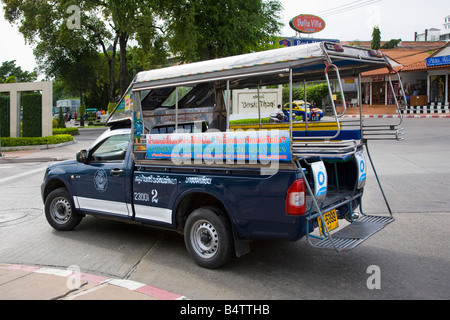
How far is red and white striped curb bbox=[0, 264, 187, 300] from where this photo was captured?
14.1ft

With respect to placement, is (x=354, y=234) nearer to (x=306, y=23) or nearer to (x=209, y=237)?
(x=209, y=237)

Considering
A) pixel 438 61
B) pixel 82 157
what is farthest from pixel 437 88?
pixel 82 157

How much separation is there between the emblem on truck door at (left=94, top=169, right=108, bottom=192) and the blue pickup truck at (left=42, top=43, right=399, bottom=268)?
0.02 meters

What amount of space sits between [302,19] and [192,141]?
3764 centimetres

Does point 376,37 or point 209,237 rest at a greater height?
point 376,37

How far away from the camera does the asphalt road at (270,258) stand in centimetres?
441

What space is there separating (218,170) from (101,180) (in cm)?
212

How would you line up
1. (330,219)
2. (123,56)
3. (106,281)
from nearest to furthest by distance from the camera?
(106,281) → (330,219) → (123,56)

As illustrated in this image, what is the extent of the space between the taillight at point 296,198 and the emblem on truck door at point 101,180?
2929mm

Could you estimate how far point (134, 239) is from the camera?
6.40 m

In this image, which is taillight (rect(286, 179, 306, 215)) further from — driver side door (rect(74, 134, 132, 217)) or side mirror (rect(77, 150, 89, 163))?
side mirror (rect(77, 150, 89, 163))

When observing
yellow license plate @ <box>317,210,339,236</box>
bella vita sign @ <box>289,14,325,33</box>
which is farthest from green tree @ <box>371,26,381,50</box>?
yellow license plate @ <box>317,210,339,236</box>

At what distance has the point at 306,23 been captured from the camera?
40031mm
